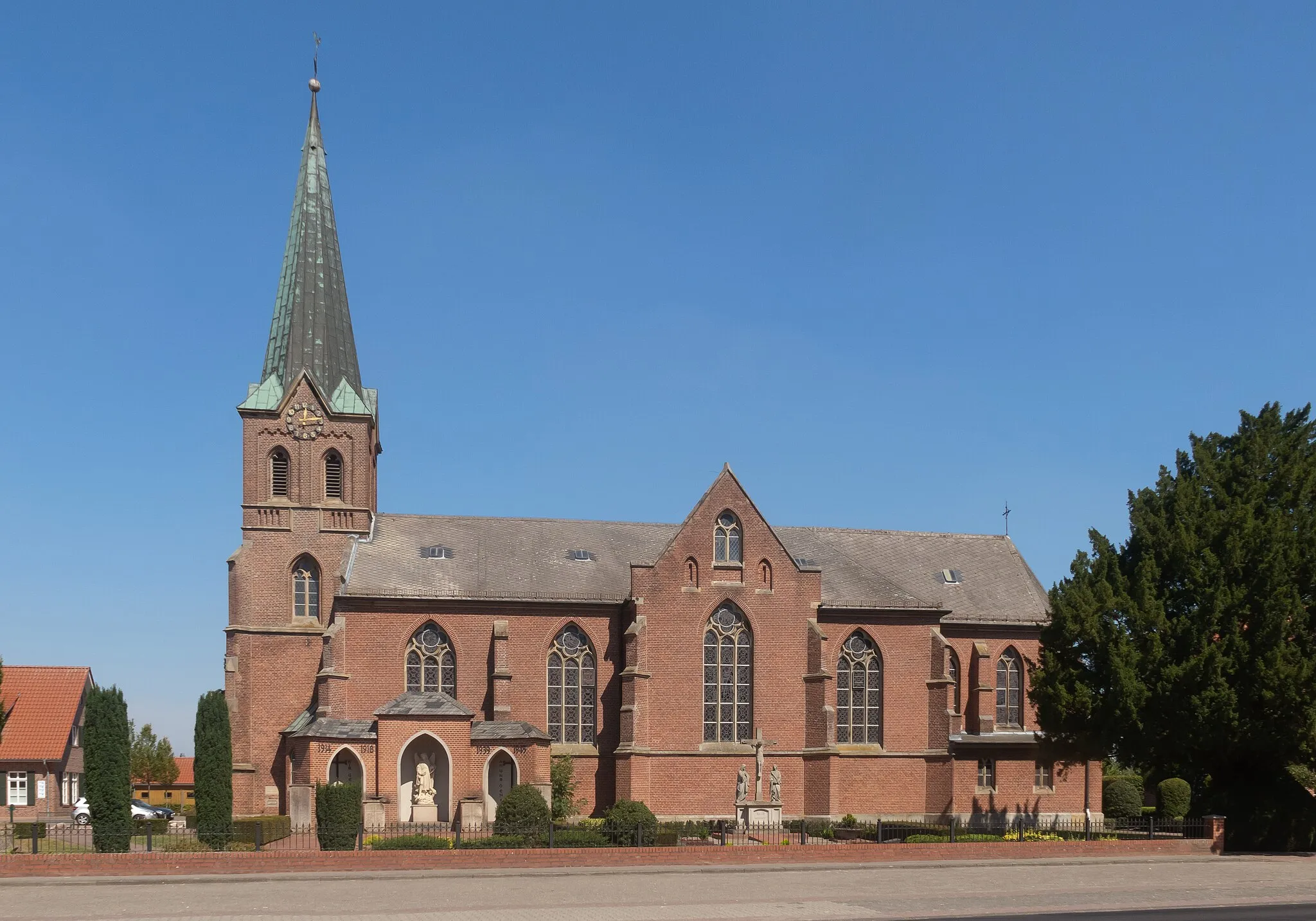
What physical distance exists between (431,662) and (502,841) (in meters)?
15.8

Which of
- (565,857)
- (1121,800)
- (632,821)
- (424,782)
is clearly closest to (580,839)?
(565,857)

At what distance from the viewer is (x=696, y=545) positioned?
47.6 meters

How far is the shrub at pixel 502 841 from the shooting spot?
32188 millimetres

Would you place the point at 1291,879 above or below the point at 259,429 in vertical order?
below

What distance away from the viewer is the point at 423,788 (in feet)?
143

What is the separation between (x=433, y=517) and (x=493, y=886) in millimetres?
26144

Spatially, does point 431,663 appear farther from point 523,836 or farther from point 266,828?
point 523,836

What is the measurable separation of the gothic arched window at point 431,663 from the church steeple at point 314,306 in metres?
10.1

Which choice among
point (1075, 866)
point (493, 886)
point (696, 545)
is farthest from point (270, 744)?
point (1075, 866)

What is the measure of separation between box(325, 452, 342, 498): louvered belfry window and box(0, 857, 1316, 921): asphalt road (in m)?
23.8

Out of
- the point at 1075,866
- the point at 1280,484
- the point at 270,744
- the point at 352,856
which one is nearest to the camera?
the point at 352,856

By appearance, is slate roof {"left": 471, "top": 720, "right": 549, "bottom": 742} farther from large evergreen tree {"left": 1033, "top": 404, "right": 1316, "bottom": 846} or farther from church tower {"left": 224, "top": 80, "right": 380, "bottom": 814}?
large evergreen tree {"left": 1033, "top": 404, "right": 1316, "bottom": 846}

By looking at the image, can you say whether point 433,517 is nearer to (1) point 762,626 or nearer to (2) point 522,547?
(2) point 522,547

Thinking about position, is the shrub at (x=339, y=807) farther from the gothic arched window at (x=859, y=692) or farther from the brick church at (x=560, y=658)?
the gothic arched window at (x=859, y=692)
